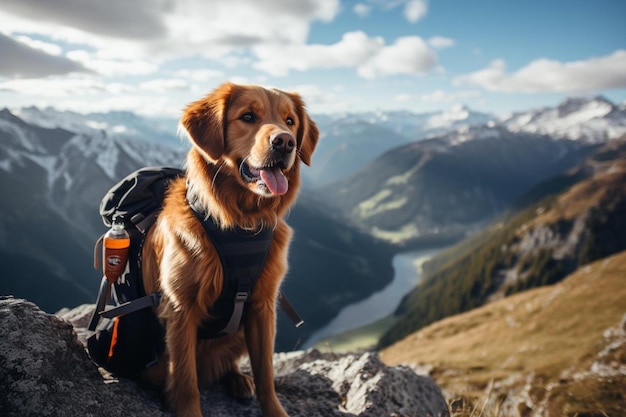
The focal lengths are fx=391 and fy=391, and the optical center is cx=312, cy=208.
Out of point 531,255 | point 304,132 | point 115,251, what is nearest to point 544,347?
point 304,132

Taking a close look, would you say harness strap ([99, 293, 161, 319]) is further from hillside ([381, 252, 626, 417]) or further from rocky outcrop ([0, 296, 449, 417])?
hillside ([381, 252, 626, 417])

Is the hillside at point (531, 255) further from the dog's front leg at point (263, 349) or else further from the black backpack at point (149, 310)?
the black backpack at point (149, 310)

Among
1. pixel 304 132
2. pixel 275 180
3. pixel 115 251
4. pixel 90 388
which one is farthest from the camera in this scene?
pixel 304 132

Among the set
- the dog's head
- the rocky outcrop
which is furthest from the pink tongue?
the rocky outcrop

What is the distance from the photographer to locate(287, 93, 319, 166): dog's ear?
592 cm

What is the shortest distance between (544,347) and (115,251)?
7419 cm

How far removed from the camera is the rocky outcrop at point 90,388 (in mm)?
3869

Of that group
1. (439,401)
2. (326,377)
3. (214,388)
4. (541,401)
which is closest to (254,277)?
(214,388)

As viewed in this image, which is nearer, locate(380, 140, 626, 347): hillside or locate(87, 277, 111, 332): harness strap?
locate(87, 277, 111, 332): harness strap

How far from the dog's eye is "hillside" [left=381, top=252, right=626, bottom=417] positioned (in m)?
25.0

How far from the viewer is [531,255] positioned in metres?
154

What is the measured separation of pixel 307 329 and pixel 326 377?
185 meters

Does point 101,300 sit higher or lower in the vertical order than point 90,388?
higher

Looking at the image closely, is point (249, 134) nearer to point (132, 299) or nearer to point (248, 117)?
point (248, 117)
